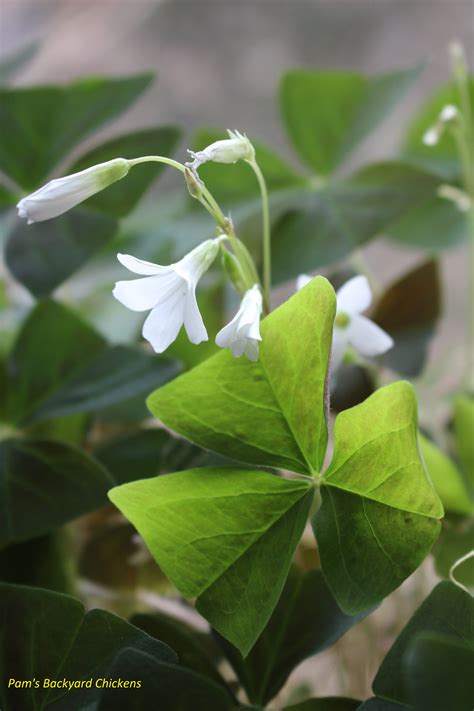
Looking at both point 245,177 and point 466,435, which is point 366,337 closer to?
point 466,435

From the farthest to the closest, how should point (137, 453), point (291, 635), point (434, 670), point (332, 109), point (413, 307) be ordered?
point (332, 109), point (413, 307), point (137, 453), point (291, 635), point (434, 670)

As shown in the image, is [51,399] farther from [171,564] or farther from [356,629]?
[356,629]

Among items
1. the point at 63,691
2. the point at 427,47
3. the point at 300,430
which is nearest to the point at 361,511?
the point at 300,430

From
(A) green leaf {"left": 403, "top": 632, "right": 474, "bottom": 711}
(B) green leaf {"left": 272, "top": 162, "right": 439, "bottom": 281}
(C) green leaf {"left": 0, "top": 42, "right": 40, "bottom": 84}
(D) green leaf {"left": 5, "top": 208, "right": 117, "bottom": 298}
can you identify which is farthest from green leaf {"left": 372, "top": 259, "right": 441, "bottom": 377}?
(C) green leaf {"left": 0, "top": 42, "right": 40, "bottom": 84}

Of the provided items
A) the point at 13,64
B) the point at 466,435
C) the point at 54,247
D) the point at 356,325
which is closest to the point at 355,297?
the point at 356,325

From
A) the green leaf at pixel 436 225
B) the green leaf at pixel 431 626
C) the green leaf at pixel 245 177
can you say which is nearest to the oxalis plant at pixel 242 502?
the green leaf at pixel 431 626

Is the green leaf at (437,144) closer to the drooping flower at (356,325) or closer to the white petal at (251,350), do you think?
the drooping flower at (356,325)
